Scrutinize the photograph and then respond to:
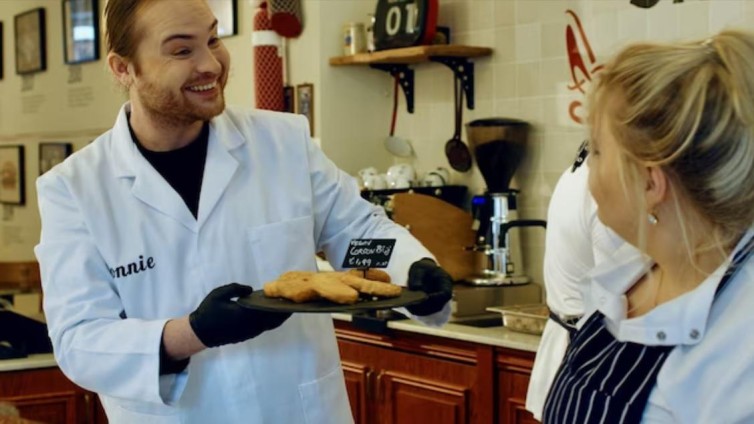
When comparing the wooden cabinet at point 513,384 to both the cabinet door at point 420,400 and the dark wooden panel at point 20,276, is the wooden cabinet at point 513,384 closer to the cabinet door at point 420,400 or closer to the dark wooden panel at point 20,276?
the cabinet door at point 420,400

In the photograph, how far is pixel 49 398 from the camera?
11.5 feet

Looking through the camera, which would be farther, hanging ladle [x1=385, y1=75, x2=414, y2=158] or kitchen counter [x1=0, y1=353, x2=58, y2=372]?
hanging ladle [x1=385, y1=75, x2=414, y2=158]

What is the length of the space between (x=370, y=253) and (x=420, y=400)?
1.82 m

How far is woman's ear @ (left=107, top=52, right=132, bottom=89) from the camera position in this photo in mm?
2186

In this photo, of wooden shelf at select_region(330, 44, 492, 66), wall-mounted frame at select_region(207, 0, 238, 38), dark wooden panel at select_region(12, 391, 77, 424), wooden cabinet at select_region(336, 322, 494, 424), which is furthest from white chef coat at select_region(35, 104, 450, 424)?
wall-mounted frame at select_region(207, 0, 238, 38)

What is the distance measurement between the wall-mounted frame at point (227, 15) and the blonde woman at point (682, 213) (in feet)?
12.5

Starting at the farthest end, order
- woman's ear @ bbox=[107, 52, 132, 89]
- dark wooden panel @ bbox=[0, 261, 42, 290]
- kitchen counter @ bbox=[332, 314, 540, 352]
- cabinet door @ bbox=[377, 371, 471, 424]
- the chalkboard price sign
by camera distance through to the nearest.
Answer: dark wooden panel @ bbox=[0, 261, 42, 290]
cabinet door @ bbox=[377, 371, 471, 424]
kitchen counter @ bbox=[332, 314, 540, 352]
woman's ear @ bbox=[107, 52, 132, 89]
the chalkboard price sign

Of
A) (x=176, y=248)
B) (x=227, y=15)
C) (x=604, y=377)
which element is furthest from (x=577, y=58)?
(x=604, y=377)

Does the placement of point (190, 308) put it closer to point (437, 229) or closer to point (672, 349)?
point (672, 349)

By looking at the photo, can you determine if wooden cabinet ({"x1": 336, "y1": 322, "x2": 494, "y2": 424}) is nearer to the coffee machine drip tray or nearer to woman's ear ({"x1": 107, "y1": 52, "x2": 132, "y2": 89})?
the coffee machine drip tray

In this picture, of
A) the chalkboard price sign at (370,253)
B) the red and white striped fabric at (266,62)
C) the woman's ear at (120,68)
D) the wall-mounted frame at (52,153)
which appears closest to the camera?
the chalkboard price sign at (370,253)

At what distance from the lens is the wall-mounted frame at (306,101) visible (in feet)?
15.2

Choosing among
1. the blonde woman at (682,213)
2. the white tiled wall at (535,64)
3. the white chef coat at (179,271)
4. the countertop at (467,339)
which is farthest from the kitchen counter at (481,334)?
the blonde woman at (682,213)

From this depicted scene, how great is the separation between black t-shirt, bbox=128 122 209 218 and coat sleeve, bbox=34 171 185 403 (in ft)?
0.63
